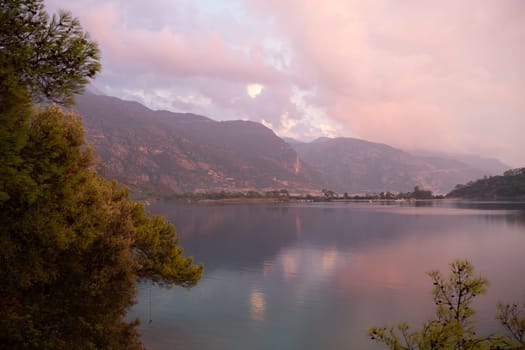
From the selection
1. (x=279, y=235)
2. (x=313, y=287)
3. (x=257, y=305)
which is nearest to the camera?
(x=257, y=305)

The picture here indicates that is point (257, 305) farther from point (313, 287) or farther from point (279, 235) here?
point (279, 235)

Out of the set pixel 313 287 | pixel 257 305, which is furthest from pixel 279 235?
pixel 257 305

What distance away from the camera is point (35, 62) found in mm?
15305

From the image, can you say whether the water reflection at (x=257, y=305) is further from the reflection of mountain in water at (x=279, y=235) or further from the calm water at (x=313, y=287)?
the reflection of mountain in water at (x=279, y=235)

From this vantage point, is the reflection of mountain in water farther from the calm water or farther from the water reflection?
the water reflection

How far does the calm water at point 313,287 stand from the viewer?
42.8m

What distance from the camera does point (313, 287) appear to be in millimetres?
64438

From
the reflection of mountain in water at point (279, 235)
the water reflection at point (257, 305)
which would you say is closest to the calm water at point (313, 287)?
the water reflection at point (257, 305)

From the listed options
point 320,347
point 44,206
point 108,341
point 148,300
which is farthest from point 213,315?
point 44,206

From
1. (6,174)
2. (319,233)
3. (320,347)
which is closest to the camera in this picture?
(6,174)

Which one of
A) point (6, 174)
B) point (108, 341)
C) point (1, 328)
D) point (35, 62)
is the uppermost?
point (35, 62)

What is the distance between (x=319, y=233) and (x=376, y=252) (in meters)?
37.5

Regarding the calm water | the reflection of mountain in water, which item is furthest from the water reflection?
the reflection of mountain in water

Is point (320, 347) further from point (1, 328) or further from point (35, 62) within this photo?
point (35, 62)
